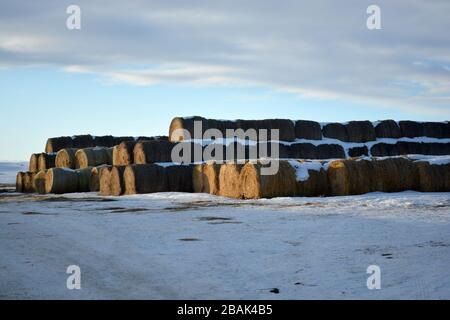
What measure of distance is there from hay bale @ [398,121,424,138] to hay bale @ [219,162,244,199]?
10596mm

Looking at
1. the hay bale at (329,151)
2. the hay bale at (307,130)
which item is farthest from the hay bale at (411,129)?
the hay bale at (307,130)

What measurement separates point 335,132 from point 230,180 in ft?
29.3

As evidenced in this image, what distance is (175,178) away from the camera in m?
19.0

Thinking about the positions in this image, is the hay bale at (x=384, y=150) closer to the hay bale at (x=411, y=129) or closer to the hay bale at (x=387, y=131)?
the hay bale at (x=387, y=131)

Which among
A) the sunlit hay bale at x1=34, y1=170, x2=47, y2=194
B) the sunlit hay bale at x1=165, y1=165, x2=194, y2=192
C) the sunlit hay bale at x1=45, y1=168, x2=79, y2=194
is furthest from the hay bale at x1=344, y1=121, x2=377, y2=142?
the sunlit hay bale at x1=34, y1=170, x2=47, y2=194

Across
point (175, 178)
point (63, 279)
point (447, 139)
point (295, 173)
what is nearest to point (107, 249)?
point (63, 279)

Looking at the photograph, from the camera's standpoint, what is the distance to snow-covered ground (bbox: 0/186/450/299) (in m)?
5.79

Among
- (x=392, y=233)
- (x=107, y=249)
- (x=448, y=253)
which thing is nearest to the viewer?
(x=448, y=253)

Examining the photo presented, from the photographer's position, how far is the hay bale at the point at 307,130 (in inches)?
933

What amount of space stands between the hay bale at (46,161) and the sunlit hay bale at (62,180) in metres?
3.44

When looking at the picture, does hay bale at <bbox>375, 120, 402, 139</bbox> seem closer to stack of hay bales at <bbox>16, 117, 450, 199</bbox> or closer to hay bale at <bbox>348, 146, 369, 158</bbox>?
stack of hay bales at <bbox>16, 117, 450, 199</bbox>

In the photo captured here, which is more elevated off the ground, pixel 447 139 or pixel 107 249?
pixel 447 139

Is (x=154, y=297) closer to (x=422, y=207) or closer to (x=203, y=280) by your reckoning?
(x=203, y=280)

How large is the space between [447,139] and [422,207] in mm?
14775
